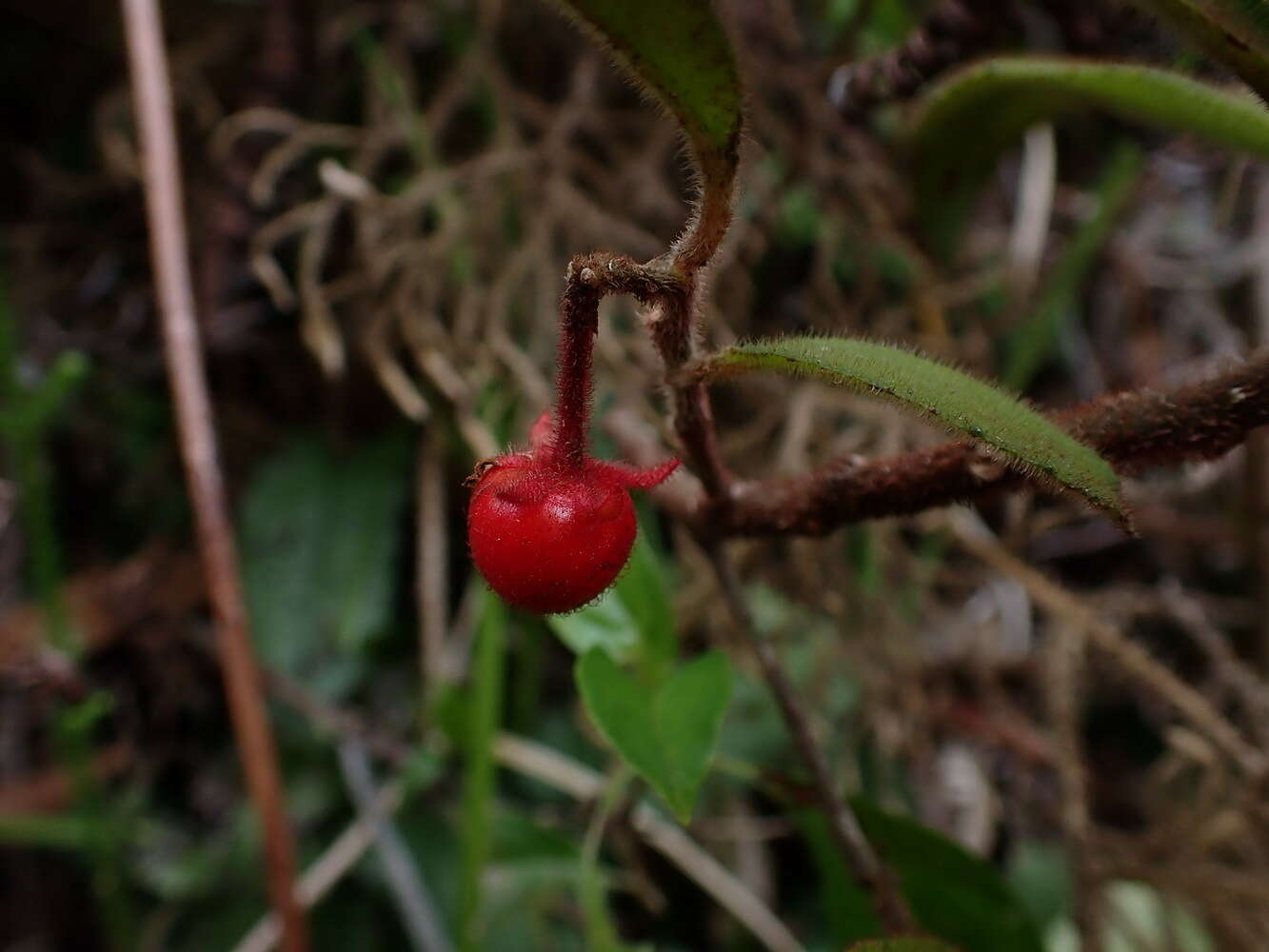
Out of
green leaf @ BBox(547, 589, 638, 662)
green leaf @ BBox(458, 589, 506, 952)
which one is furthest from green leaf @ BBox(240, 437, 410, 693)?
green leaf @ BBox(547, 589, 638, 662)

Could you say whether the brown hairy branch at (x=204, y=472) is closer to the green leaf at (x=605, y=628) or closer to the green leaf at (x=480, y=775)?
the green leaf at (x=480, y=775)

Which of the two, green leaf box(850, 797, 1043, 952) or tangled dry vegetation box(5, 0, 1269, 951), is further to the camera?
tangled dry vegetation box(5, 0, 1269, 951)

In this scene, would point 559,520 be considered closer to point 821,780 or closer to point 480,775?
point 821,780

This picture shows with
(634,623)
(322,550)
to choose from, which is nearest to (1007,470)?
(634,623)

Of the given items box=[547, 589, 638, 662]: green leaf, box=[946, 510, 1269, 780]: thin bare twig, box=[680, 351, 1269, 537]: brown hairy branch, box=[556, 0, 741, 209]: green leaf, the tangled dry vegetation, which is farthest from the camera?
the tangled dry vegetation

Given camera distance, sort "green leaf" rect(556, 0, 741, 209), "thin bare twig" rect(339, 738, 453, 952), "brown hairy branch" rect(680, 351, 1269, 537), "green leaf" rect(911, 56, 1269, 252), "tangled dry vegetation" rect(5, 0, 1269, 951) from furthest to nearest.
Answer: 1. "tangled dry vegetation" rect(5, 0, 1269, 951)
2. "thin bare twig" rect(339, 738, 453, 952)
3. "green leaf" rect(911, 56, 1269, 252)
4. "brown hairy branch" rect(680, 351, 1269, 537)
5. "green leaf" rect(556, 0, 741, 209)

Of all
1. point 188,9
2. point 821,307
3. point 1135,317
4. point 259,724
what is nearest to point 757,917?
point 259,724

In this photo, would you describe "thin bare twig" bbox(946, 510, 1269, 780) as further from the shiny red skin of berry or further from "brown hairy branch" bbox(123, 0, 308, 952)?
"brown hairy branch" bbox(123, 0, 308, 952)
